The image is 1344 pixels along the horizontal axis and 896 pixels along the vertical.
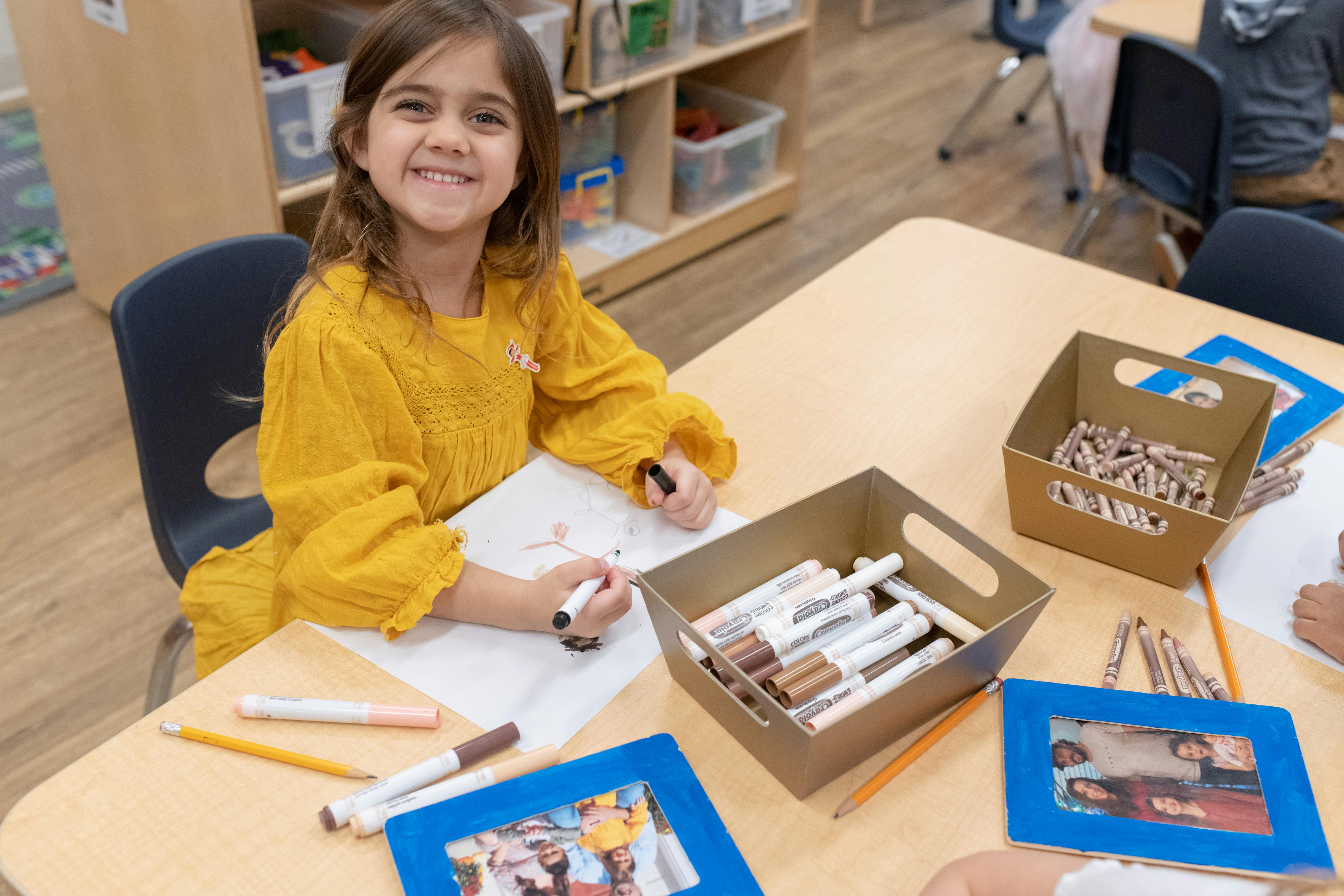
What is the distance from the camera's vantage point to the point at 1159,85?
2.20m

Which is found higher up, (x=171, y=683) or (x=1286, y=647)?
(x=1286, y=647)

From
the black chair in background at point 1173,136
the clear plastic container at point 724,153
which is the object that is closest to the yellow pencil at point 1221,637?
the black chair in background at point 1173,136

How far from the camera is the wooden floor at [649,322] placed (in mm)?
1686

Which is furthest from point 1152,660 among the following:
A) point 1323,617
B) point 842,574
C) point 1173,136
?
point 1173,136

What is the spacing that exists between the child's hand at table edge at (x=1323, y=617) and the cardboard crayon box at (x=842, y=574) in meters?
0.27

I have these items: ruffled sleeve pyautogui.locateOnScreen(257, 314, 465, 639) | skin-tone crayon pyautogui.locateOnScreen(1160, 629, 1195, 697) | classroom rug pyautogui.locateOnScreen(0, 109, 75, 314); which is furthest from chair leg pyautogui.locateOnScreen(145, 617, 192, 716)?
classroom rug pyautogui.locateOnScreen(0, 109, 75, 314)

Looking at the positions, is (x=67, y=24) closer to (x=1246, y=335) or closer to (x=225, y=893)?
(x=225, y=893)

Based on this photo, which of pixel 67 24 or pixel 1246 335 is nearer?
pixel 1246 335

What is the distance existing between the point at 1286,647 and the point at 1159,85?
1657 mm

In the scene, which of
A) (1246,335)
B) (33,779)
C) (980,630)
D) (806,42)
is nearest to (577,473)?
(980,630)

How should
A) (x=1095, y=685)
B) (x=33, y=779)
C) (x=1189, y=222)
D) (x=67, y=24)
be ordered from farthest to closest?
1. (x=1189, y=222)
2. (x=67, y=24)
3. (x=33, y=779)
4. (x=1095, y=685)

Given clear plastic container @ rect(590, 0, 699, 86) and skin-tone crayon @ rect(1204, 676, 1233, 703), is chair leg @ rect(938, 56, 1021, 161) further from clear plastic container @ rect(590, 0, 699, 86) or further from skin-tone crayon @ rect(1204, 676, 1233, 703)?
skin-tone crayon @ rect(1204, 676, 1233, 703)

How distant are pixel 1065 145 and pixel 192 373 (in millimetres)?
2881

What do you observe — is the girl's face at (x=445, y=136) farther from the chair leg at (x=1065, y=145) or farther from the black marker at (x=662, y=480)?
the chair leg at (x=1065, y=145)
